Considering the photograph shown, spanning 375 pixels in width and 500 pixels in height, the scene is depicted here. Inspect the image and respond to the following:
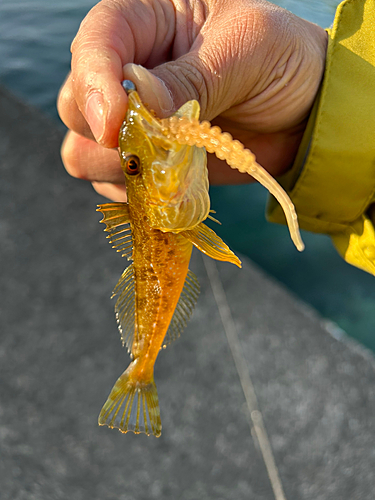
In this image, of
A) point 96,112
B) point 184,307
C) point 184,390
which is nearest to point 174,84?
point 96,112

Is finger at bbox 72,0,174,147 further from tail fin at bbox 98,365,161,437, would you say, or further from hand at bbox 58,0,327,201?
tail fin at bbox 98,365,161,437

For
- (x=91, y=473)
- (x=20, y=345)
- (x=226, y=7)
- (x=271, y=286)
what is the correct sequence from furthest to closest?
(x=271, y=286) < (x=20, y=345) < (x=91, y=473) < (x=226, y=7)

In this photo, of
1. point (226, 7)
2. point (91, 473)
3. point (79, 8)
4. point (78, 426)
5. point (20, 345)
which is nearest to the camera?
point (226, 7)

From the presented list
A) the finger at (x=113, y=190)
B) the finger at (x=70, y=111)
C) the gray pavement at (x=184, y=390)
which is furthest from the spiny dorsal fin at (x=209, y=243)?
the gray pavement at (x=184, y=390)

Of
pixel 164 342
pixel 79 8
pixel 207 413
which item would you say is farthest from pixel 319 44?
pixel 79 8

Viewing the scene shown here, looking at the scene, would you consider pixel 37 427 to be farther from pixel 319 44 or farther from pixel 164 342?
pixel 319 44

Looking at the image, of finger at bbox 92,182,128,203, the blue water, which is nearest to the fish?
finger at bbox 92,182,128,203

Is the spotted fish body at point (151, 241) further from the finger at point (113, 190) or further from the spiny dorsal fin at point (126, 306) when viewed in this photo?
the finger at point (113, 190)
